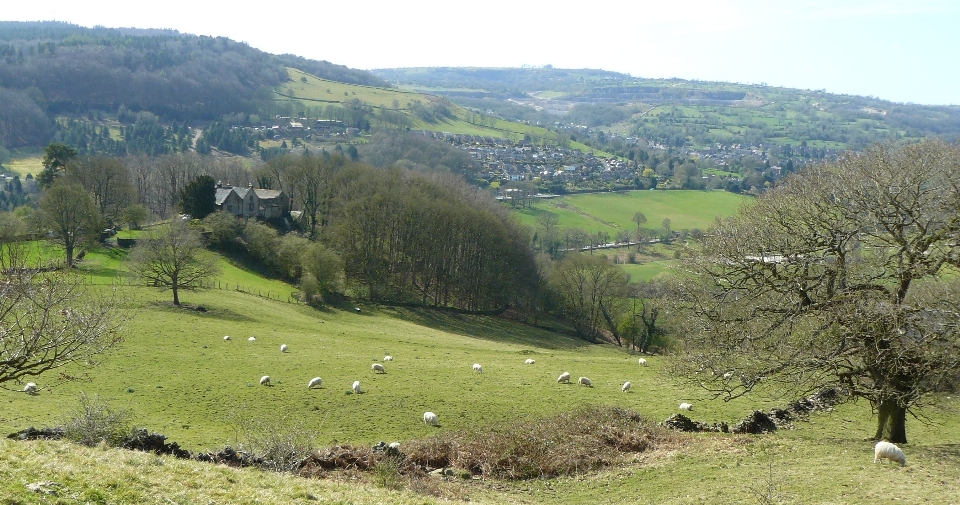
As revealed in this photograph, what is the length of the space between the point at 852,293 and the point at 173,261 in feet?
172

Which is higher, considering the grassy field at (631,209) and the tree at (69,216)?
the tree at (69,216)

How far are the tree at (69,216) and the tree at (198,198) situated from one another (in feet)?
63.2

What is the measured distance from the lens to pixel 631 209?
156125 millimetres

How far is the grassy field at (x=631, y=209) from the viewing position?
461ft

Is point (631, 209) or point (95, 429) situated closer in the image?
point (95, 429)

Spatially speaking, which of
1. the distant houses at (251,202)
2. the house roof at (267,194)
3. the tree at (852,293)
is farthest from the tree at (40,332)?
the house roof at (267,194)

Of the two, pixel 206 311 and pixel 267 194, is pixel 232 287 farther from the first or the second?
pixel 267 194

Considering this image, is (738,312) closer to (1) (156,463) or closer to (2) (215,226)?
(1) (156,463)

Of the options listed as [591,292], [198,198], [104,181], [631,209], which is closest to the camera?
[591,292]

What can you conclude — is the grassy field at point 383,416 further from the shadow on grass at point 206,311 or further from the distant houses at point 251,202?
the distant houses at point 251,202

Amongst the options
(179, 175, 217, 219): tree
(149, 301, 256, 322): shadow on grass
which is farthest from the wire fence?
(179, 175, 217, 219): tree

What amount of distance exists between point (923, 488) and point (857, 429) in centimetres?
1020

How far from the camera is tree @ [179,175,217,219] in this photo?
89125 mm

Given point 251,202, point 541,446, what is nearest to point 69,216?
point 251,202
